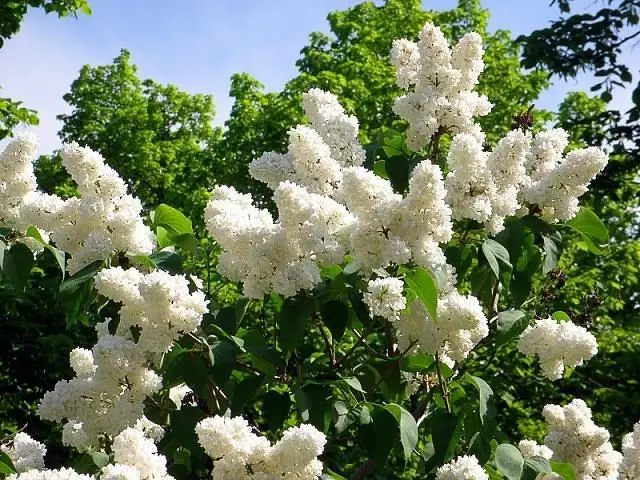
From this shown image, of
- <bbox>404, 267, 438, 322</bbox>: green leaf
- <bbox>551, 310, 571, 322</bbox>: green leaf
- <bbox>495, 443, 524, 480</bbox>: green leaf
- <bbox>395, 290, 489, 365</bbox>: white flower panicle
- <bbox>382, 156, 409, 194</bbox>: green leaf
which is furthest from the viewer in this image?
<bbox>382, 156, 409, 194</bbox>: green leaf

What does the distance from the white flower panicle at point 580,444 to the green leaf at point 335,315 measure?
119 cm

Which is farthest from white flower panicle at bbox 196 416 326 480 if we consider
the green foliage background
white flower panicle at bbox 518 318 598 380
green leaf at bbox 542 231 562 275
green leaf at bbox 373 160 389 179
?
the green foliage background

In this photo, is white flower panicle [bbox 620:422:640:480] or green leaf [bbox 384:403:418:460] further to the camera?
white flower panicle [bbox 620:422:640:480]

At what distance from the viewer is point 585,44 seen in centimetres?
1316

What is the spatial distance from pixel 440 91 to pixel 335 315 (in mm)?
1225

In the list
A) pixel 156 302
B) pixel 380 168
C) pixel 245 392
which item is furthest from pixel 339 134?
pixel 156 302

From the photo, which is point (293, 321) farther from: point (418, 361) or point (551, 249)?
point (551, 249)

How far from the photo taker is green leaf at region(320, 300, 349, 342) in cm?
345

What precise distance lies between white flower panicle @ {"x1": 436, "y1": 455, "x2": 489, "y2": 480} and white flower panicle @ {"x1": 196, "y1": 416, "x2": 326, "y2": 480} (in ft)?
1.55

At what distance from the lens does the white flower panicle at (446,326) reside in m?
3.21

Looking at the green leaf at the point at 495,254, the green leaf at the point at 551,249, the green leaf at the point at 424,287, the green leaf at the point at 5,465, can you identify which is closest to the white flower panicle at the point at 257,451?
the green leaf at the point at 424,287

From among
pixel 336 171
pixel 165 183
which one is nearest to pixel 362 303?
pixel 336 171

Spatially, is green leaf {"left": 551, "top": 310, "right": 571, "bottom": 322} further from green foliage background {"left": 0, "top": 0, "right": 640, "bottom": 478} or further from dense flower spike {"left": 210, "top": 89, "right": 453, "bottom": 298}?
green foliage background {"left": 0, "top": 0, "right": 640, "bottom": 478}

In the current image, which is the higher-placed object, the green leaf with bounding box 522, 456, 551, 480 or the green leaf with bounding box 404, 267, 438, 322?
the green leaf with bounding box 404, 267, 438, 322
